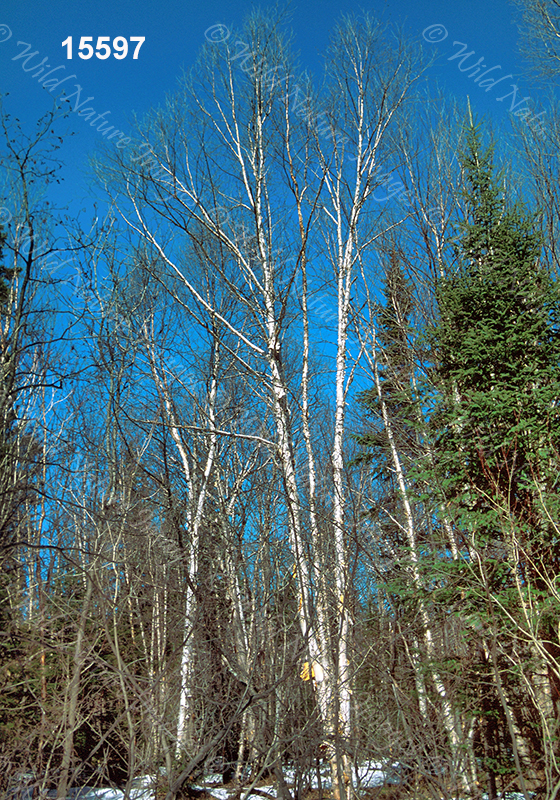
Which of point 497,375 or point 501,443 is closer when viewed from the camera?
point 501,443

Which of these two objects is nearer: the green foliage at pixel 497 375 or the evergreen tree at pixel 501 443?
the evergreen tree at pixel 501 443

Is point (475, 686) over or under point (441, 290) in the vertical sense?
under

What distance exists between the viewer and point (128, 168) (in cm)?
726

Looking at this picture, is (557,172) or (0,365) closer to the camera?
(0,365)

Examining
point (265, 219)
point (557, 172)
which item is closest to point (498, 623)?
point (265, 219)

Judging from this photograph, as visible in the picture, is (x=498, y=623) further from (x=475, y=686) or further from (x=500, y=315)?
(x=500, y=315)

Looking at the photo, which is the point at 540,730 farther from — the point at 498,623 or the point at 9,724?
the point at 9,724

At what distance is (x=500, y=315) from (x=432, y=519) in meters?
3.79

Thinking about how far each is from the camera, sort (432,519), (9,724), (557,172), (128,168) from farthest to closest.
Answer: (557,172), (432,519), (9,724), (128,168)

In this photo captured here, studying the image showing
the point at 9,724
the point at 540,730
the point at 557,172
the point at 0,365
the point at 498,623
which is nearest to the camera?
the point at 0,365

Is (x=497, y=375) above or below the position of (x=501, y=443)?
above

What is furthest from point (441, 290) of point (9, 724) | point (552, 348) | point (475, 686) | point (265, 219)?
point (9, 724)

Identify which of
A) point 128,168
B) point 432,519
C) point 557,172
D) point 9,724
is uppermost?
point 557,172

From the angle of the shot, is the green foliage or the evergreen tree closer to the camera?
the evergreen tree
